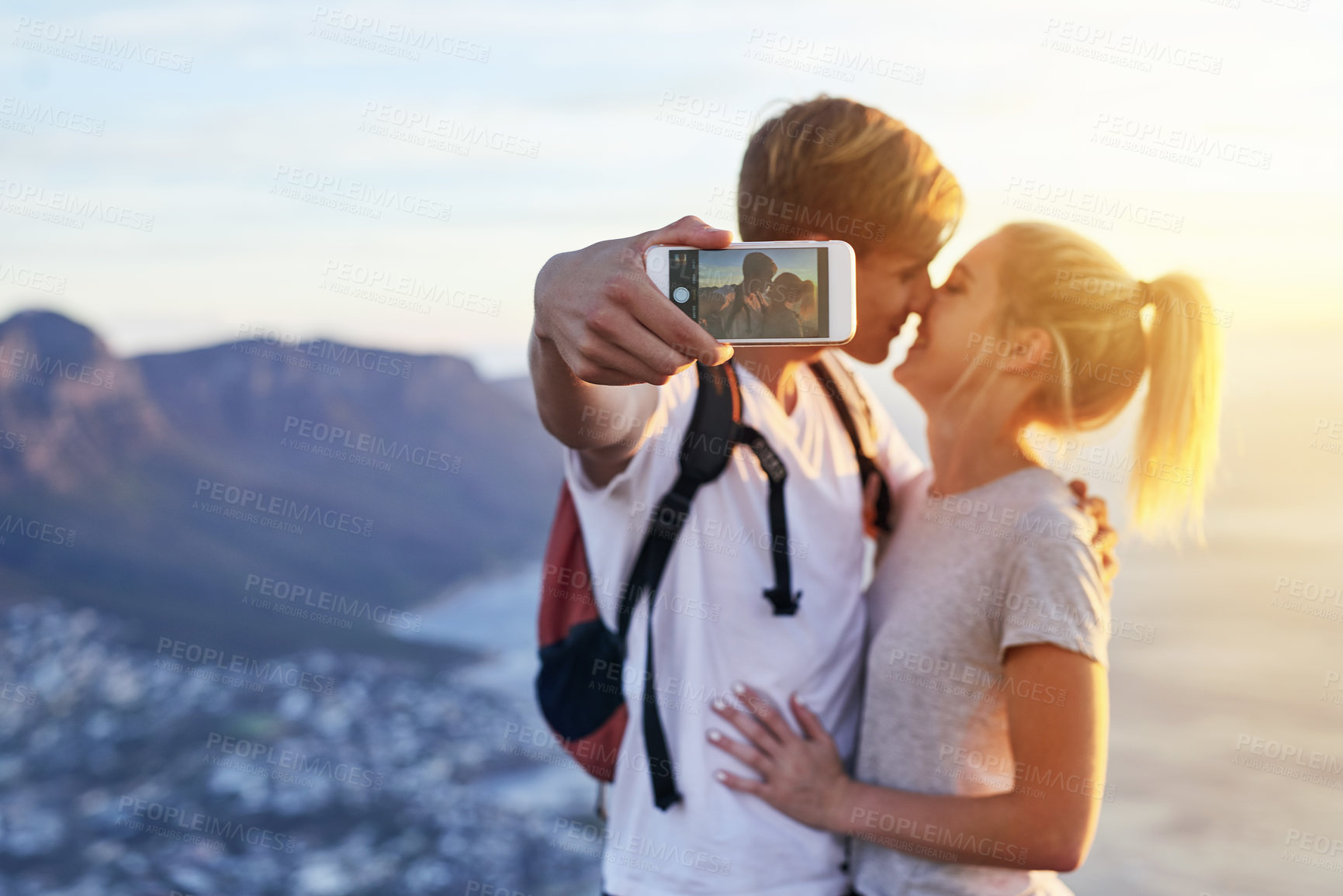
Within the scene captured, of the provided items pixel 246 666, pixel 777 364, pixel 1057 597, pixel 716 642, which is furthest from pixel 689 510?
pixel 246 666

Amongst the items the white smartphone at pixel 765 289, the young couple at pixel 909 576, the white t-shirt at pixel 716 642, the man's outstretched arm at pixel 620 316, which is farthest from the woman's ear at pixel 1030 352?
the man's outstretched arm at pixel 620 316

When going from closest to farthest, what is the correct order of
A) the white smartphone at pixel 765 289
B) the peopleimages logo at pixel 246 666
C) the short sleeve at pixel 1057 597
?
1. the white smartphone at pixel 765 289
2. the short sleeve at pixel 1057 597
3. the peopleimages logo at pixel 246 666

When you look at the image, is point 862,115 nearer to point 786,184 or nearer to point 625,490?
point 786,184

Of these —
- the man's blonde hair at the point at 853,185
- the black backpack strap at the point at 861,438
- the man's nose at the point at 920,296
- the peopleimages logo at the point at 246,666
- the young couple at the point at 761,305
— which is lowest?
the peopleimages logo at the point at 246,666

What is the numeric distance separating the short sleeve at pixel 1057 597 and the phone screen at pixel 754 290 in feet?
2.40

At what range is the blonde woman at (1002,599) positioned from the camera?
5.31 feet

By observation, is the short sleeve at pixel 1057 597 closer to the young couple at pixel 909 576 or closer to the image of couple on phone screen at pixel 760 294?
the young couple at pixel 909 576

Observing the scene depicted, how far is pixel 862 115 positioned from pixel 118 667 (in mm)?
9950

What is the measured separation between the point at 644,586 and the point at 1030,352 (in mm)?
979

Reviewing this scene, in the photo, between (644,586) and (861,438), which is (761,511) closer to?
(644,586)

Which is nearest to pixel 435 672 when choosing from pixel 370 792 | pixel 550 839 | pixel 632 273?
pixel 370 792

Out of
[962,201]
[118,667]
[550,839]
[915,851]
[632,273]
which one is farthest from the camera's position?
[118,667]

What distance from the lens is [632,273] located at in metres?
1.12

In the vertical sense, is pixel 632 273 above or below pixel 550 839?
above
